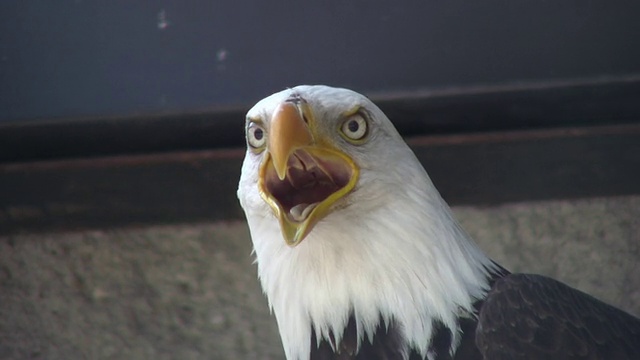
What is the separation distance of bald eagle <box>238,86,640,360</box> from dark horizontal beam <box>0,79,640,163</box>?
2.13 ft

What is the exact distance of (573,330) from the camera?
10.7 feet

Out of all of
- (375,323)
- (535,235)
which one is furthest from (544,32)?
(375,323)

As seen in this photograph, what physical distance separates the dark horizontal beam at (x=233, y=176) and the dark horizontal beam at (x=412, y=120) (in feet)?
0.13

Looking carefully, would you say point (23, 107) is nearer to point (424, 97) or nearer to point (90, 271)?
point (90, 271)

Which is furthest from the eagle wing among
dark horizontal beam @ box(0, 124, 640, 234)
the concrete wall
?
the concrete wall

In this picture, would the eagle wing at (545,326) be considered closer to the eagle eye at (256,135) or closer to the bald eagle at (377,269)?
the bald eagle at (377,269)

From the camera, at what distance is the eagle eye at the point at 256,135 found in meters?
3.32

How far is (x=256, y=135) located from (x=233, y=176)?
1.12 meters

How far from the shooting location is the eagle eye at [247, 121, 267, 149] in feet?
10.9

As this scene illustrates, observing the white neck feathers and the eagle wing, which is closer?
the eagle wing

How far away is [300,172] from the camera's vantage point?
3.30 metres

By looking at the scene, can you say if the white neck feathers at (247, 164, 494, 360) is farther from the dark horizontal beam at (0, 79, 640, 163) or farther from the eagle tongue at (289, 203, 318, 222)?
the dark horizontal beam at (0, 79, 640, 163)

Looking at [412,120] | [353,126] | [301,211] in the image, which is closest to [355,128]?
[353,126]

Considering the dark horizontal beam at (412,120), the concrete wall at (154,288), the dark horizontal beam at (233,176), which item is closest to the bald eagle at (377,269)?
the dark horizontal beam at (412,120)
